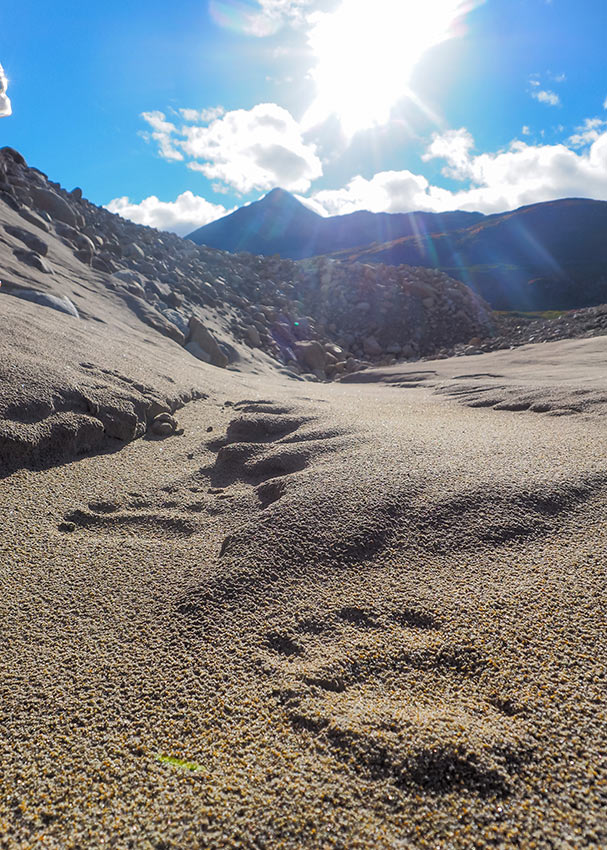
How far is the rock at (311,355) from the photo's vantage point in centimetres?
1072

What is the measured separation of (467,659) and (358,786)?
41 cm

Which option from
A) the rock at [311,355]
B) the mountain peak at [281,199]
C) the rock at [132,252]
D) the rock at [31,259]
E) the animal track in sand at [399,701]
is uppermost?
the mountain peak at [281,199]

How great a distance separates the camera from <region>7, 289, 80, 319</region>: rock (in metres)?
4.79

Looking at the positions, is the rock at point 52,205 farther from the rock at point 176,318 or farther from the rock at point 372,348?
the rock at point 372,348

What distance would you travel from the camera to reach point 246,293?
44.7ft

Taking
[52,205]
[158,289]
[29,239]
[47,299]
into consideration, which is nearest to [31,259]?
[29,239]

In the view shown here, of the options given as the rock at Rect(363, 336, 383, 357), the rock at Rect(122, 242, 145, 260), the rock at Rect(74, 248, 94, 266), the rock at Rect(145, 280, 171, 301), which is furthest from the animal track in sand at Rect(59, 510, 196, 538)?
the rock at Rect(363, 336, 383, 357)

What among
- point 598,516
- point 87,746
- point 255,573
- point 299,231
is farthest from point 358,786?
point 299,231

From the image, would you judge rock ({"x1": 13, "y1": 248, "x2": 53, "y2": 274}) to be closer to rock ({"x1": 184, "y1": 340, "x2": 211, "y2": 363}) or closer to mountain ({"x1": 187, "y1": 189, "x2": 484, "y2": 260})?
rock ({"x1": 184, "y1": 340, "x2": 211, "y2": 363})

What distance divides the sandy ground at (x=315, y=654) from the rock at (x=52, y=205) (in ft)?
30.7

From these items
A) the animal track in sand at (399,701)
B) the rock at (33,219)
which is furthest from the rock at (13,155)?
the animal track in sand at (399,701)

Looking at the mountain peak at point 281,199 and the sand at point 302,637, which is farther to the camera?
the mountain peak at point 281,199

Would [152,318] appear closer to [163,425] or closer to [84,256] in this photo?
[84,256]

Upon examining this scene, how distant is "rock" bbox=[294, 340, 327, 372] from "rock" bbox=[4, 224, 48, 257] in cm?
553
